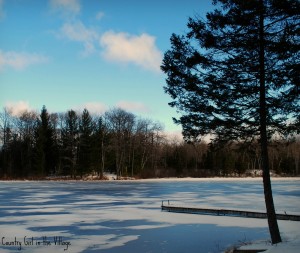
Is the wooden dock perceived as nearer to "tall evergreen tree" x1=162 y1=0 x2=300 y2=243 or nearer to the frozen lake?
the frozen lake

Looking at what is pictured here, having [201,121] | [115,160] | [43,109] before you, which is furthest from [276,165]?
[201,121]

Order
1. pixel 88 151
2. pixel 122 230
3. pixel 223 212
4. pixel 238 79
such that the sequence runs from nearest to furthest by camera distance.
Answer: pixel 238 79 → pixel 122 230 → pixel 223 212 → pixel 88 151

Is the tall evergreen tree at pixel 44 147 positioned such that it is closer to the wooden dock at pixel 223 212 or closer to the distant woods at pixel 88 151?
the distant woods at pixel 88 151

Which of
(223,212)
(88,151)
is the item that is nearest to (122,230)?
(223,212)

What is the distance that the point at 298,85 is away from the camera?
8867mm

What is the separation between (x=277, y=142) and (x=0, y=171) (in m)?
65.4

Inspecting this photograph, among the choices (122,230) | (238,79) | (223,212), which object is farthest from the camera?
(223,212)

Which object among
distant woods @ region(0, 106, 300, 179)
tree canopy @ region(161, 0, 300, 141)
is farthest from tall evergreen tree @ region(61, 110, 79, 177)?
tree canopy @ region(161, 0, 300, 141)

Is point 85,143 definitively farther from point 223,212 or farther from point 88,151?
point 223,212

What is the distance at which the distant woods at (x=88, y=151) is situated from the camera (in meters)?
67.9

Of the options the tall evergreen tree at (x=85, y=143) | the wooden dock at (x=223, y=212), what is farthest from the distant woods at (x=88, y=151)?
the wooden dock at (x=223, y=212)

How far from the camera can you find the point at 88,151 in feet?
222

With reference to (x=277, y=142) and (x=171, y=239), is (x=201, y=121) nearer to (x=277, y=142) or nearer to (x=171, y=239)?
(x=277, y=142)

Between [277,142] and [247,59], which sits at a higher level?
[247,59]
